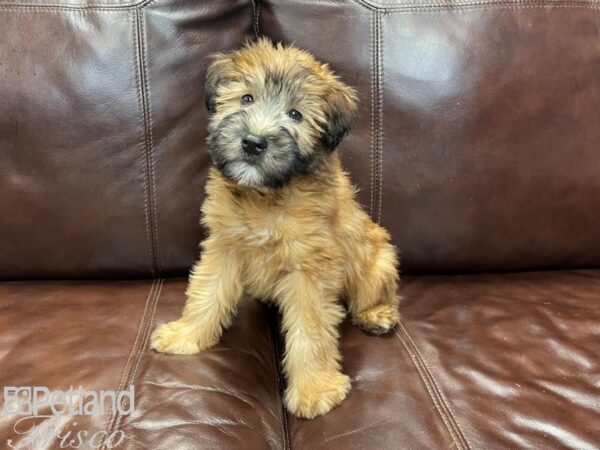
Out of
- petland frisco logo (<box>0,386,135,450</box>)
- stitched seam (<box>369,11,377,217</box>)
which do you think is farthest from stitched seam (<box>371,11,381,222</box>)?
petland frisco logo (<box>0,386,135,450</box>)

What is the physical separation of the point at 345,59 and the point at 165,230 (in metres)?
0.73

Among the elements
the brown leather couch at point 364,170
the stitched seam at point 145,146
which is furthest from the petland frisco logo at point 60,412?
the stitched seam at point 145,146

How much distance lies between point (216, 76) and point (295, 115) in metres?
0.23

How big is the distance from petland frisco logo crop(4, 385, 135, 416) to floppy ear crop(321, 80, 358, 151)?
0.73m

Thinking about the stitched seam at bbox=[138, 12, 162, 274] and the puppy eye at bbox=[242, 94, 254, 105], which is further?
the stitched seam at bbox=[138, 12, 162, 274]

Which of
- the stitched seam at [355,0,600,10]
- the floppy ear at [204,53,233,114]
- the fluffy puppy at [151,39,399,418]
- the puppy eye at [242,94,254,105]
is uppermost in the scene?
the stitched seam at [355,0,600,10]

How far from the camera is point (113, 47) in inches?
63.9

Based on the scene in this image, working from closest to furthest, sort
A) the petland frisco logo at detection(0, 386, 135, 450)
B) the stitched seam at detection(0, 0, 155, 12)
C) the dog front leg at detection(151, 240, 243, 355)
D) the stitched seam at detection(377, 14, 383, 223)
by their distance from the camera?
the petland frisco logo at detection(0, 386, 135, 450), the dog front leg at detection(151, 240, 243, 355), the stitched seam at detection(0, 0, 155, 12), the stitched seam at detection(377, 14, 383, 223)

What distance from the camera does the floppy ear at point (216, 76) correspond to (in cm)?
141

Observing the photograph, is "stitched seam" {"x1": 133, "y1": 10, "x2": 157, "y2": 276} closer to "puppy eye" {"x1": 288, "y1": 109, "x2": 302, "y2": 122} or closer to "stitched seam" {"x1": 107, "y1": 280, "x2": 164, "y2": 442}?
"stitched seam" {"x1": 107, "y1": 280, "x2": 164, "y2": 442}

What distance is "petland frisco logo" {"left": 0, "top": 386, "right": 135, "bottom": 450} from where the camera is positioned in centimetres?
112

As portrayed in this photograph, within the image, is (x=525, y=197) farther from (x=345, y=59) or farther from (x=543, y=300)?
(x=345, y=59)

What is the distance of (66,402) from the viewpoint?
1.22 meters

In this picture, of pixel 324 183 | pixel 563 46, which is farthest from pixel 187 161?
pixel 563 46
